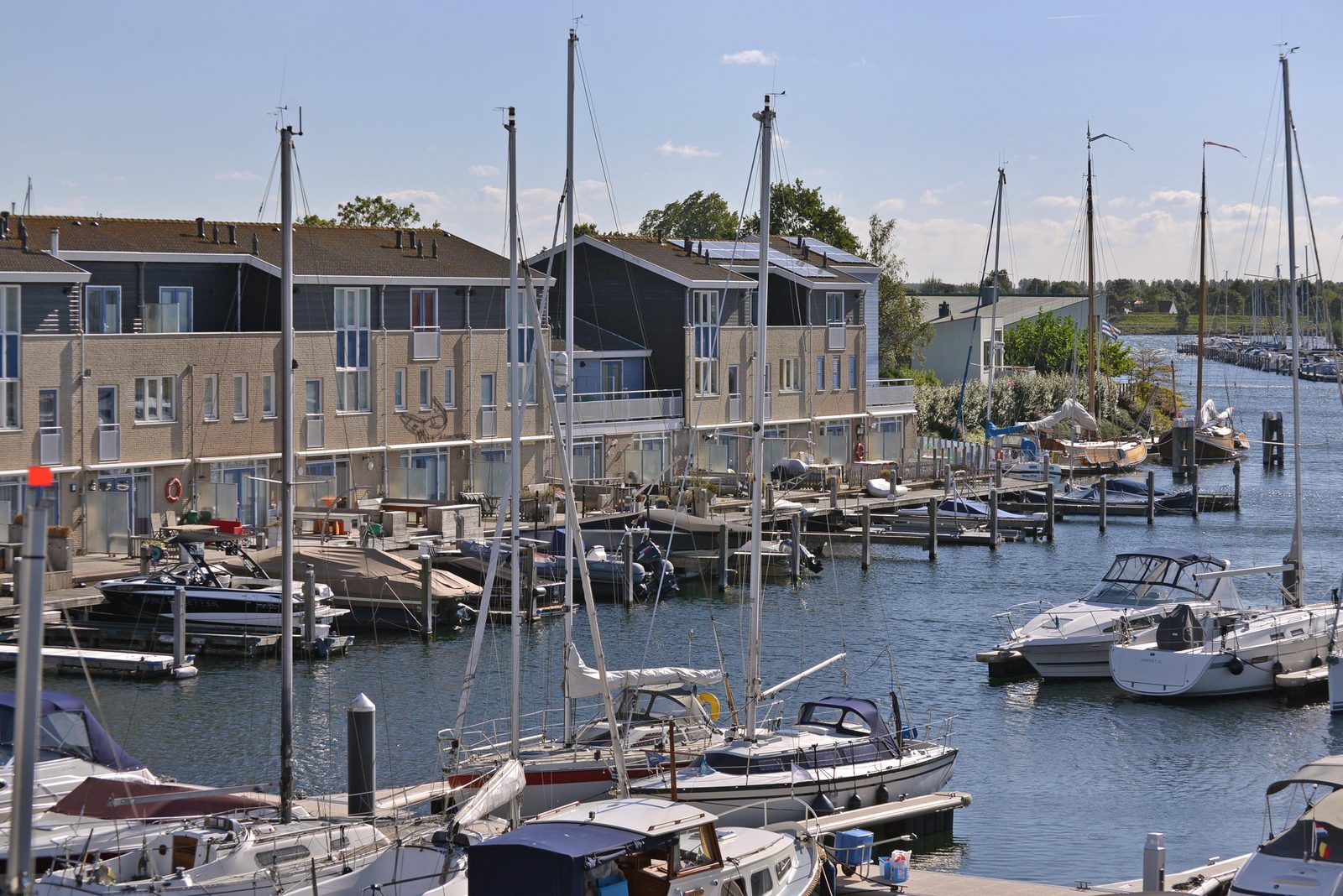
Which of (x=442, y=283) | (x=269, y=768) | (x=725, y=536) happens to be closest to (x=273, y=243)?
(x=442, y=283)

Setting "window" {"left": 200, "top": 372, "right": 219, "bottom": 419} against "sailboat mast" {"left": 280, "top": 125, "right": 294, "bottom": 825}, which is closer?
"sailboat mast" {"left": 280, "top": 125, "right": 294, "bottom": 825}

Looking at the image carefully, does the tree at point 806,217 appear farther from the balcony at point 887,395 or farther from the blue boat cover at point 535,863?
the blue boat cover at point 535,863

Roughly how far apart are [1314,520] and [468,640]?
1781 inches

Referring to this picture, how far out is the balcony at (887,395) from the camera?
254 feet

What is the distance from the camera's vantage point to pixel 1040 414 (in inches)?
4090

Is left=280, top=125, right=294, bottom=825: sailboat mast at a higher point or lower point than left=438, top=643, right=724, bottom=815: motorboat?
higher

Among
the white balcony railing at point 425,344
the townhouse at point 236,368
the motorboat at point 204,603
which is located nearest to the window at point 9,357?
the townhouse at point 236,368

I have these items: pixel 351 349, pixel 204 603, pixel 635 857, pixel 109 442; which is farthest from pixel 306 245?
pixel 635 857

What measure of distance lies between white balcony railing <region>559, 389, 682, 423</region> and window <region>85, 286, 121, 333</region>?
57.4 ft

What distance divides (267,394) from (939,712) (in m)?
26.0

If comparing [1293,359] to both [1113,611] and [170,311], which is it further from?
[170,311]

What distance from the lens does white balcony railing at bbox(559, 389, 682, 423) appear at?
205ft

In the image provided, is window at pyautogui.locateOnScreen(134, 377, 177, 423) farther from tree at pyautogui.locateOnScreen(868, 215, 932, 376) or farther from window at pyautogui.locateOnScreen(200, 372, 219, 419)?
tree at pyautogui.locateOnScreen(868, 215, 932, 376)

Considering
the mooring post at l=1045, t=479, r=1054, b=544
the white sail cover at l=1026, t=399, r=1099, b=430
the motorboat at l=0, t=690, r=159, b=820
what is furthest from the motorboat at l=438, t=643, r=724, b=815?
the white sail cover at l=1026, t=399, r=1099, b=430
